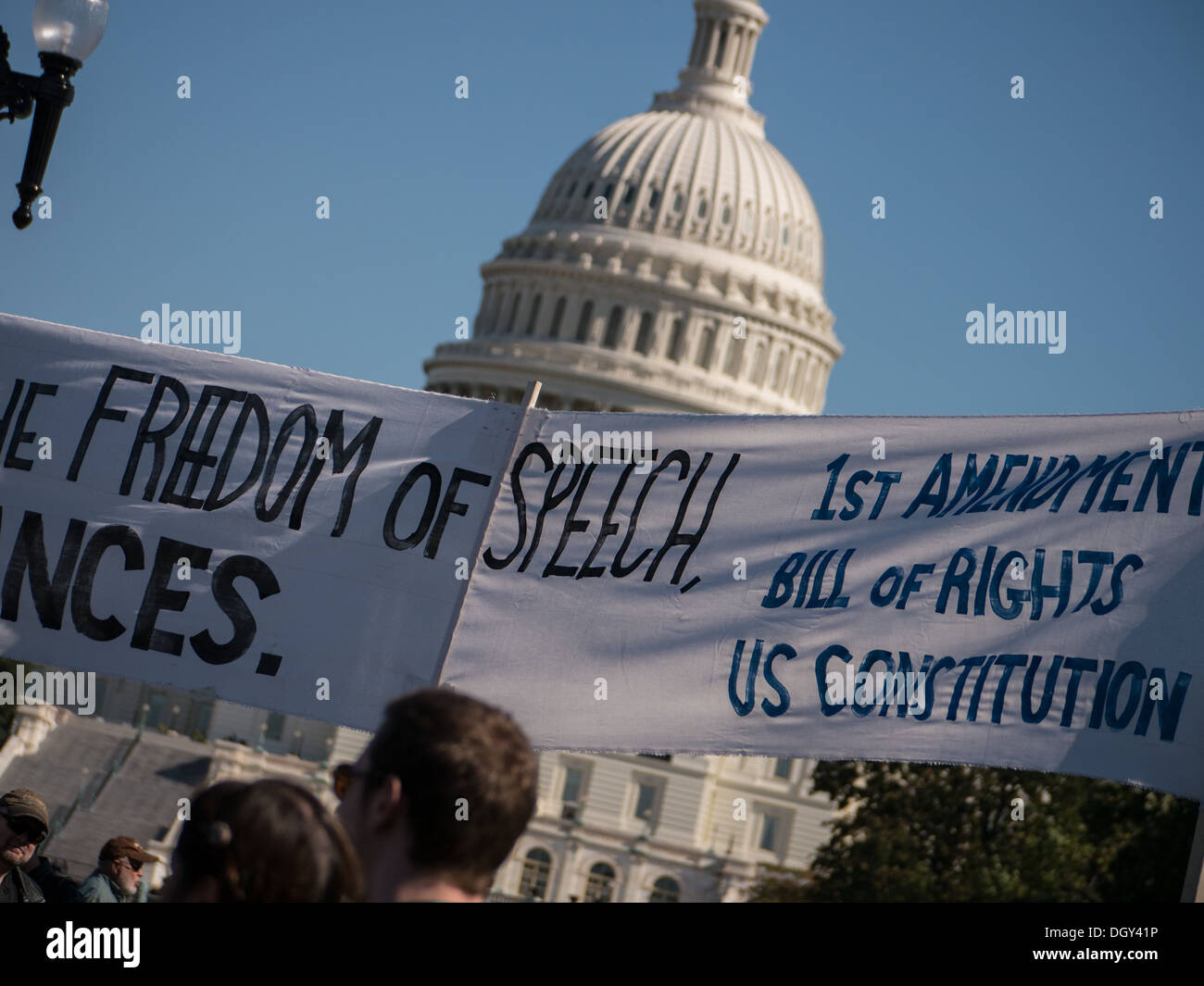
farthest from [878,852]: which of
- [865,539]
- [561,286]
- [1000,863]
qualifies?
[561,286]

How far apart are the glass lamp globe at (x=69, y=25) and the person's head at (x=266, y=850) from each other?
4768 mm

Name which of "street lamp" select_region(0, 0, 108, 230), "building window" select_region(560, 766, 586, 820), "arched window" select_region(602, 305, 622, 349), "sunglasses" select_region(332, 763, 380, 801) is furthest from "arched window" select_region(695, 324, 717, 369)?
"sunglasses" select_region(332, 763, 380, 801)

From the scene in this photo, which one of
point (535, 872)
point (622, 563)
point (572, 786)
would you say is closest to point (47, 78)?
point (622, 563)

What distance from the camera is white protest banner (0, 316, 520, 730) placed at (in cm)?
588

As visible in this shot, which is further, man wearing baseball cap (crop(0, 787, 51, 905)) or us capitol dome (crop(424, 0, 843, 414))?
us capitol dome (crop(424, 0, 843, 414))

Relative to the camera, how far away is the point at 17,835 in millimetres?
5395

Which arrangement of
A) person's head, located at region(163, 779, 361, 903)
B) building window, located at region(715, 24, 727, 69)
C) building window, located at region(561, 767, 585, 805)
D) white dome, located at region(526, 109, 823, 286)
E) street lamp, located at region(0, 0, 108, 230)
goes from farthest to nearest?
building window, located at region(715, 24, 727, 69), white dome, located at region(526, 109, 823, 286), building window, located at region(561, 767, 585, 805), street lamp, located at region(0, 0, 108, 230), person's head, located at region(163, 779, 361, 903)

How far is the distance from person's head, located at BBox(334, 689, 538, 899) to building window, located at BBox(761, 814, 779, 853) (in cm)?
7871

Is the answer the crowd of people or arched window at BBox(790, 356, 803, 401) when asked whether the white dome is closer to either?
arched window at BBox(790, 356, 803, 401)

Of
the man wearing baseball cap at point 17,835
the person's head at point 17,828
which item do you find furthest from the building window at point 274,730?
the person's head at point 17,828

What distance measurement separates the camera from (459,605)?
5961 mm

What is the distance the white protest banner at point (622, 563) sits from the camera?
223 inches
